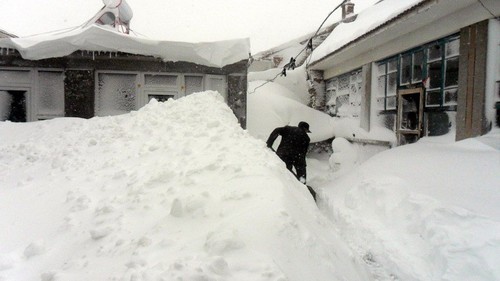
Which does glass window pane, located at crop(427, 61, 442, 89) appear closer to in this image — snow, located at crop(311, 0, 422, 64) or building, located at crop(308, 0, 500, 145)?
building, located at crop(308, 0, 500, 145)

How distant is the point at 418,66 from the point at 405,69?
17.4 inches

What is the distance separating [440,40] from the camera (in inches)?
228

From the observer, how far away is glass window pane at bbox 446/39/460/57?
5407 mm

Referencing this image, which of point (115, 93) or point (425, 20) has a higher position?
point (425, 20)

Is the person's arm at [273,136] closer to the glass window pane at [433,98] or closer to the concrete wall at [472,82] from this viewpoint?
the glass window pane at [433,98]

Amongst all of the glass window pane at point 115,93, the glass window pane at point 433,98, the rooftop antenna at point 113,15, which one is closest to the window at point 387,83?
the glass window pane at point 433,98

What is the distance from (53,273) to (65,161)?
232 cm

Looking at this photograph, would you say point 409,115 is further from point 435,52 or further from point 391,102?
point 435,52

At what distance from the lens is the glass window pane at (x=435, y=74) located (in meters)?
5.84

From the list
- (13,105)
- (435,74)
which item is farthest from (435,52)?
(13,105)

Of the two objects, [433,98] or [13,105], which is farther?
[13,105]

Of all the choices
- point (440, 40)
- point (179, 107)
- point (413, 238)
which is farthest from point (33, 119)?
point (440, 40)

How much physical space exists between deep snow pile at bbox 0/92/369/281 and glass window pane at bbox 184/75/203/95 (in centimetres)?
492

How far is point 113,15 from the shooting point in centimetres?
1117
